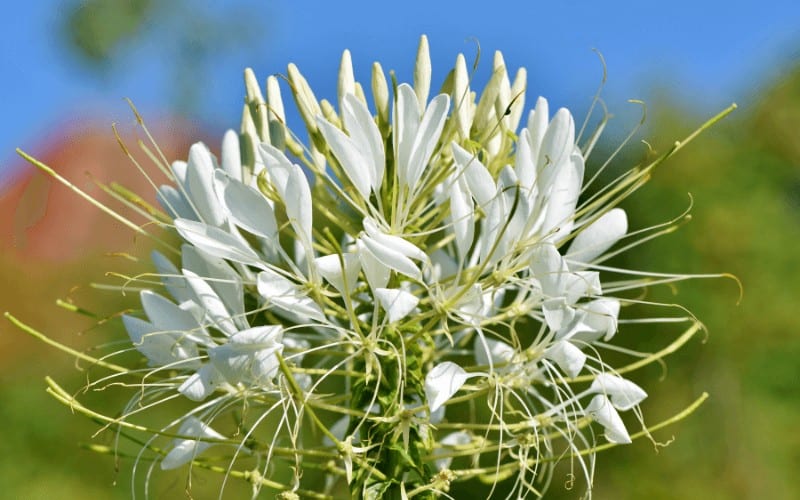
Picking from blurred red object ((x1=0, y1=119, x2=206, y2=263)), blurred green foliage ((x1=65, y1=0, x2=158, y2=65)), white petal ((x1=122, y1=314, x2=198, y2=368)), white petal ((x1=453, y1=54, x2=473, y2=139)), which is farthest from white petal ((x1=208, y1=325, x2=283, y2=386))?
blurred green foliage ((x1=65, y1=0, x2=158, y2=65))

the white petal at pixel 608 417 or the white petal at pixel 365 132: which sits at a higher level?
the white petal at pixel 365 132

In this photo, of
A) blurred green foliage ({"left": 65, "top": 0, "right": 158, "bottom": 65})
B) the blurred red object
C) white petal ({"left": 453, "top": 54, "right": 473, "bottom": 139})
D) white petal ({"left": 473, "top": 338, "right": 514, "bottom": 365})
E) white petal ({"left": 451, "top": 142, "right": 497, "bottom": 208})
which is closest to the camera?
white petal ({"left": 451, "top": 142, "right": 497, "bottom": 208})

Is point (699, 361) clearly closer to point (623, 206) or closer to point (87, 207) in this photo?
point (623, 206)

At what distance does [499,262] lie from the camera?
6.22 ft

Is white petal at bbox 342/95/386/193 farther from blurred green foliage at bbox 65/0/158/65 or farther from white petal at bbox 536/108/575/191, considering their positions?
blurred green foliage at bbox 65/0/158/65

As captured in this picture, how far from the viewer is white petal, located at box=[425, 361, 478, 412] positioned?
5.27 ft

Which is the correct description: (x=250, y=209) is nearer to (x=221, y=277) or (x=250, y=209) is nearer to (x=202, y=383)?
(x=221, y=277)

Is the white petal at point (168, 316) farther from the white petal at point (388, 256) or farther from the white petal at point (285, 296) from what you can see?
the white petal at point (388, 256)

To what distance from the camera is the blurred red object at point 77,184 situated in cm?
1218

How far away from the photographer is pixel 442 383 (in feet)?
5.34

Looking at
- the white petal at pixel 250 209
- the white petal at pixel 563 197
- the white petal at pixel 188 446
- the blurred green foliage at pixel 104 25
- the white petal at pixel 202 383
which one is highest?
the white petal at pixel 250 209

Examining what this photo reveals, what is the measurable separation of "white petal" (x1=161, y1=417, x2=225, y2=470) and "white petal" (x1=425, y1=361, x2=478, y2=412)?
0.48 m

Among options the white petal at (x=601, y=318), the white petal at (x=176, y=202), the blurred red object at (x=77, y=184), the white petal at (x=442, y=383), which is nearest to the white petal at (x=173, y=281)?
the white petal at (x=176, y=202)

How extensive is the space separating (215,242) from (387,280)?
338 millimetres
